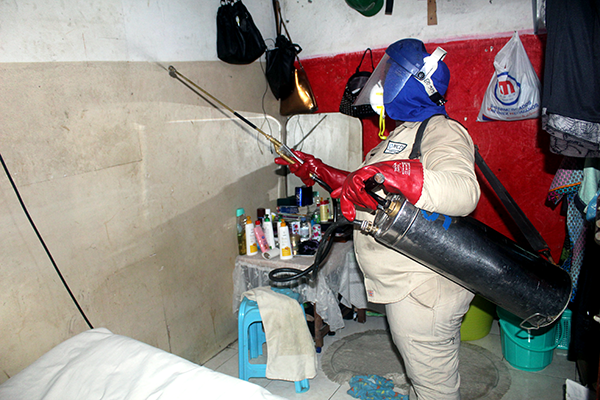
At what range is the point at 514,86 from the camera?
7.70ft

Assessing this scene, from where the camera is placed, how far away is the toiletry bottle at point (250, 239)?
258cm

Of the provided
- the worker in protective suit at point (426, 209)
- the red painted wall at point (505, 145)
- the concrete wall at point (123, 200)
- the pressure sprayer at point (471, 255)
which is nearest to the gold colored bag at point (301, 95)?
the concrete wall at point (123, 200)

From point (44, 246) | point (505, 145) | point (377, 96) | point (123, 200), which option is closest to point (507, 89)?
point (505, 145)

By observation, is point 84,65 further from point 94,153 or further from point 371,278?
point 371,278

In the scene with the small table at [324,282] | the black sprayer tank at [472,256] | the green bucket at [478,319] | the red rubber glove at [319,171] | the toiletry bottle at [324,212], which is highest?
the red rubber glove at [319,171]

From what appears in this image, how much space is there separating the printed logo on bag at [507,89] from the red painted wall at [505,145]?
0.44ft

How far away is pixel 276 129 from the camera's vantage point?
3033 mm

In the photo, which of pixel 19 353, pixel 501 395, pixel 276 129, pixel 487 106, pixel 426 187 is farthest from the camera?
pixel 276 129

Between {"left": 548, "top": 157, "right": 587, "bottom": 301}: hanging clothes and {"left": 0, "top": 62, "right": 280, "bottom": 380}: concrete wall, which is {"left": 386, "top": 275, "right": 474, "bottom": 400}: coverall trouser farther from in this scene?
{"left": 0, "top": 62, "right": 280, "bottom": 380}: concrete wall

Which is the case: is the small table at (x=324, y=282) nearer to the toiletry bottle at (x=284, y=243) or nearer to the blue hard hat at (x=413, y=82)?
the toiletry bottle at (x=284, y=243)

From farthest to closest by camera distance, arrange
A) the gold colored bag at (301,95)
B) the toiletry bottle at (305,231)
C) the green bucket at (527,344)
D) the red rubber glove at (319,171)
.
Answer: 1. the gold colored bag at (301,95)
2. the toiletry bottle at (305,231)
3. the green bucket at (527,344)
4. the red rubber glove at (319,171)

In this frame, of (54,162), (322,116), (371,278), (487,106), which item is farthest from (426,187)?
(322,116)

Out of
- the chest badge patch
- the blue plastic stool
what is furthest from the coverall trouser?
the blue plastic stool

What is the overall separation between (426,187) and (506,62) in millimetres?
1707
